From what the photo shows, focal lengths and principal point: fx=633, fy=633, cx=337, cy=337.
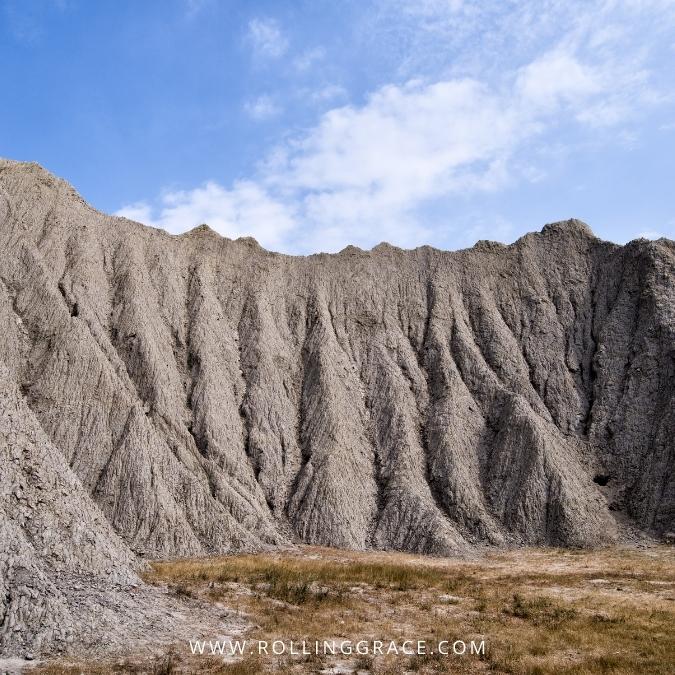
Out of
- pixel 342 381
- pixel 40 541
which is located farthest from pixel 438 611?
pixel 342 381

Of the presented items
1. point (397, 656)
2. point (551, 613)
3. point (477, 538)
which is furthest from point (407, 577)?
point (477, 538)

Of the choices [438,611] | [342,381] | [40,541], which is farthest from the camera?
[342,381]

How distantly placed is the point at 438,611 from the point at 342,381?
26.5 metres

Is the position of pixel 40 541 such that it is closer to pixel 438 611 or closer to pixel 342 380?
pixel 438 611

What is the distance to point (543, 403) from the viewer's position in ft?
148

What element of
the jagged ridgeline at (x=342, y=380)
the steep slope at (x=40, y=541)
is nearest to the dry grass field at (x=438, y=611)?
the steep slope at (x=40, y=541)

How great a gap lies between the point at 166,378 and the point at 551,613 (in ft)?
89.4

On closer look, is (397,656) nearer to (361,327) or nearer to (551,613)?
(551,613)

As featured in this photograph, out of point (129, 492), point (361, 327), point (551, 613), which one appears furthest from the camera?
point (361, 327)

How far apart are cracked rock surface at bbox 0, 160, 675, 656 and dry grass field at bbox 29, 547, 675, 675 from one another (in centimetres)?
617

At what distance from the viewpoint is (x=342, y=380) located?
44969 mm

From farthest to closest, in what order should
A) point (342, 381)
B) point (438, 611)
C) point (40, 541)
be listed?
point (342, 381), point (438, 611), point (40, 541)

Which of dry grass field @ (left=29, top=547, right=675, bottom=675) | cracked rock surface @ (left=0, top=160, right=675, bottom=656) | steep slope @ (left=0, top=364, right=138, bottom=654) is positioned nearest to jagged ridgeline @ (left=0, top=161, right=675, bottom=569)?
cracked rock surface @ (left=0, top=160, right=675, bottom=656)

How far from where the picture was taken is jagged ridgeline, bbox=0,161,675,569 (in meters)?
34.3
